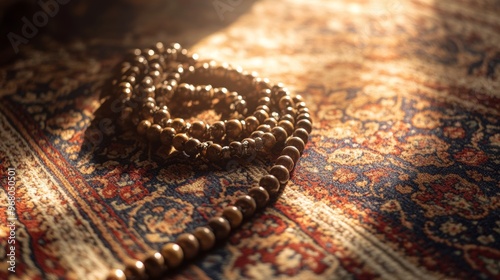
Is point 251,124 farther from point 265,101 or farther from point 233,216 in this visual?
point 233,216

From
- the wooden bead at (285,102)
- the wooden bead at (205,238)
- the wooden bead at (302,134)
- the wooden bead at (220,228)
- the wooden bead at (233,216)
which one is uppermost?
the wooden bead at (285,102)

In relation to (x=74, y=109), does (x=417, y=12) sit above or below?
above

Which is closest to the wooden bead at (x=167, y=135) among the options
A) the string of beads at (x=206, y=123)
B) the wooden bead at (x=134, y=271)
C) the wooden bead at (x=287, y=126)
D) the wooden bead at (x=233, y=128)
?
the string of beads at (x=206, y=123)

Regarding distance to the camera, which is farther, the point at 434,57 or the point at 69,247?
the point at 434,57

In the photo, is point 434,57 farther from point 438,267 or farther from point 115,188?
point 115,188

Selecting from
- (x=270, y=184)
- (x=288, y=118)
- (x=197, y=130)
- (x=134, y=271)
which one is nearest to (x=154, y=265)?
(x=134, y=271)

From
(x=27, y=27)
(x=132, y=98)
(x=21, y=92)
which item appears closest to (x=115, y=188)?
(x=132, y=98)

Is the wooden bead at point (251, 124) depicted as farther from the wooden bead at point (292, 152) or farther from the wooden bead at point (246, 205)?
the wooden bead at point (246, 205)
